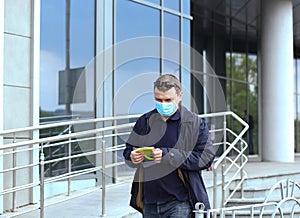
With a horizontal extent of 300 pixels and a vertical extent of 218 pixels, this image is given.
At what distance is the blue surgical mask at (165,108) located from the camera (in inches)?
112

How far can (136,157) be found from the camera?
282cm

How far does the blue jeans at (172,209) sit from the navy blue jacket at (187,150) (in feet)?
0.16

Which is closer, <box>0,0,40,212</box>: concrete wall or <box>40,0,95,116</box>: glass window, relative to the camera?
<box>0,0,40,212</box>: concrete wall

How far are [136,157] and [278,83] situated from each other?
10.3 m

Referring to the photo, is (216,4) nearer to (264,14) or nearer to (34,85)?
(264,14)

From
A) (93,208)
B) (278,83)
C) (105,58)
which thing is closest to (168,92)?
(93,208)

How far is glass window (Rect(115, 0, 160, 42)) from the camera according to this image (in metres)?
7.82

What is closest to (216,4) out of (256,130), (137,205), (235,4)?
(235,4)

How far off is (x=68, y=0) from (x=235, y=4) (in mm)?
8162

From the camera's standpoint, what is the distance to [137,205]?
10.1 ft

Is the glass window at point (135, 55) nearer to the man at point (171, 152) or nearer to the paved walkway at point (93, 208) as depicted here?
the paved walkway at point (93, 208)

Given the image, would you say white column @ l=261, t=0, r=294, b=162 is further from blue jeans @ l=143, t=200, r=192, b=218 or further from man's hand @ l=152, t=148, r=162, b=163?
man's hand @ l=152, t=148, r=162, b=163

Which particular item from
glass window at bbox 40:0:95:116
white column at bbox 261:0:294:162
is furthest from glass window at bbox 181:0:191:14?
white column at bbox 261:0:294:162

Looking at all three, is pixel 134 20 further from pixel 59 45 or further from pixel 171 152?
pixel 171 152
